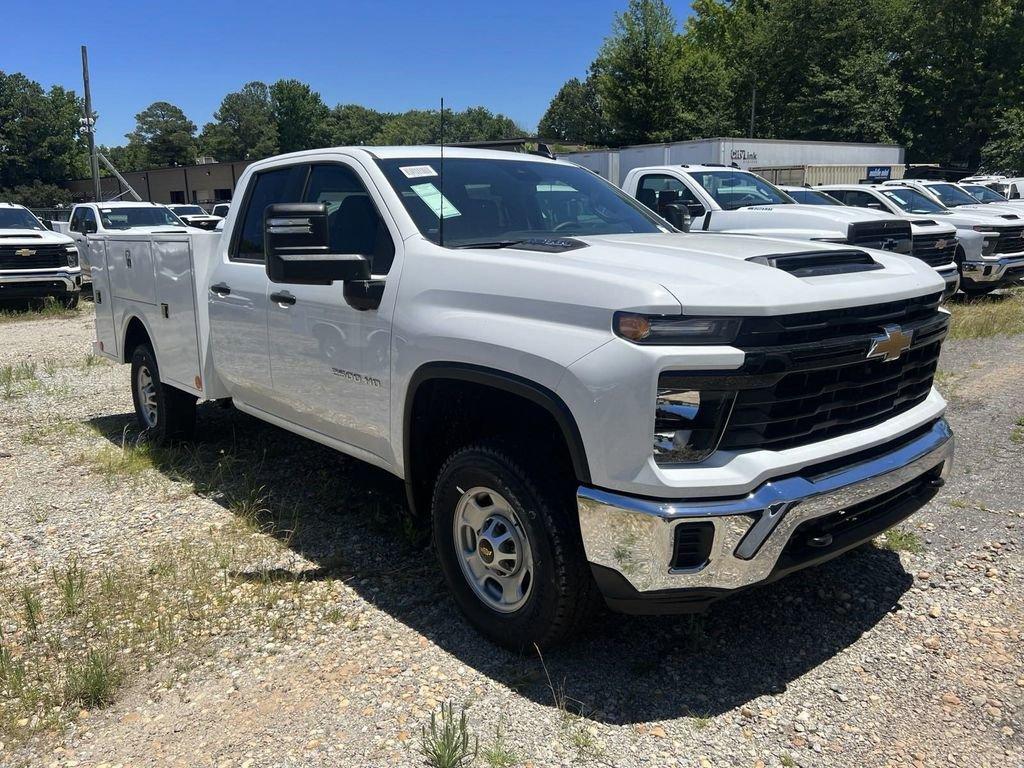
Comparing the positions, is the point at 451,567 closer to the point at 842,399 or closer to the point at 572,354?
the point at 572,354

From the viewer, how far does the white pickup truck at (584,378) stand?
2.65 meters

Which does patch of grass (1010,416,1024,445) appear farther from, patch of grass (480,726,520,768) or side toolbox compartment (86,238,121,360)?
side toolbox compartment (86,238,121,360)

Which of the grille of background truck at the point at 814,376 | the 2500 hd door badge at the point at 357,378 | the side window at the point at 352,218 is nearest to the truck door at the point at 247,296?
the side window at the point at 352,218

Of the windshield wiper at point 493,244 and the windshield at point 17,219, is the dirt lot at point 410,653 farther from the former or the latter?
the windshield at point 17,219

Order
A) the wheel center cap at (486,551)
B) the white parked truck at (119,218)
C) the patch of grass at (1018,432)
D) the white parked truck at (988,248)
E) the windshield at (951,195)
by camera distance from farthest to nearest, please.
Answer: the white parked truck at (119,218) < the windshield at (951,195) < the white parked truck at (988,248) < the patch of grass at (1018,432) < the wheel center cap at (486,551)

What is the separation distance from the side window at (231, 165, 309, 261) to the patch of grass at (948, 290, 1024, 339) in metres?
8.19

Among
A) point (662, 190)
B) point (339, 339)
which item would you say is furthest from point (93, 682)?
point (662, 190)

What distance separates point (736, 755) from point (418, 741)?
106 centimetres

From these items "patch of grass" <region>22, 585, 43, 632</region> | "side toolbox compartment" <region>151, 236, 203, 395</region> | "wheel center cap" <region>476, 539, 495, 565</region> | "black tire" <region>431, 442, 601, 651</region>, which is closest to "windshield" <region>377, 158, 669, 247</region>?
"black tire" <region>431, 442, 601, 651</region>

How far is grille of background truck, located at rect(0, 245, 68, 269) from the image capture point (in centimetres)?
1435

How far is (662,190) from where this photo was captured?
38.3ft

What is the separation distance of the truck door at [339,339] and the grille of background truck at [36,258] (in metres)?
12.5

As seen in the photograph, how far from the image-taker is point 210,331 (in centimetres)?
509

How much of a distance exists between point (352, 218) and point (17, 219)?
1466 centimetres
